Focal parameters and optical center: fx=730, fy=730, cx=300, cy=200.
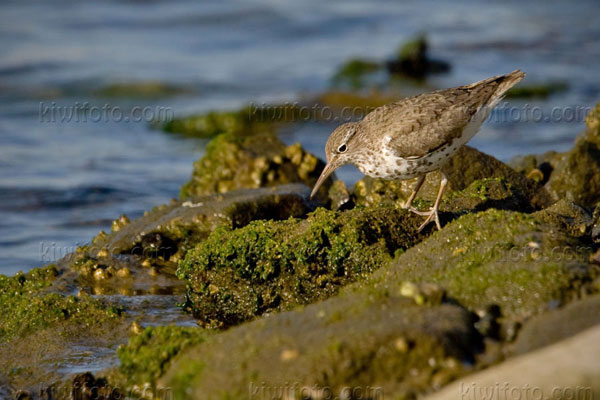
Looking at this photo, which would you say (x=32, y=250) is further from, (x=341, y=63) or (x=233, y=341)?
(x=341, y=63)

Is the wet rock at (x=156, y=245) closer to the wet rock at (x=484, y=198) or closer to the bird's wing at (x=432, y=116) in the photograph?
the bird's wing at (x=432, y=116)

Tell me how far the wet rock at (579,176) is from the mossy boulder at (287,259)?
3.12 meters

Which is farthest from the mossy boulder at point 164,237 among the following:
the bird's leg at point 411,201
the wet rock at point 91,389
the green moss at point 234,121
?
the green moss at point 234,121

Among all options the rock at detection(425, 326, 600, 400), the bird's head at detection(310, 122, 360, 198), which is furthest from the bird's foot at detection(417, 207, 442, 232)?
the rock at detection(425, 326, 600, 400)

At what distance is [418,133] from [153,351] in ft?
10.1

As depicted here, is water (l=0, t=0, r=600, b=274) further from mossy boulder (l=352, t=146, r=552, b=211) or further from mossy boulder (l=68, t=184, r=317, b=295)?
mossy boulder (l=352, t=146, r=552, b=211)

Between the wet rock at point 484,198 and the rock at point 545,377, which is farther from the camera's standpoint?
the wet rock at point 484,198

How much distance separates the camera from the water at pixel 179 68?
454 inches

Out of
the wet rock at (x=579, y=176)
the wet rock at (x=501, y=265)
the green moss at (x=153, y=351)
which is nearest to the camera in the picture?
the wet rock at (x=501, y=265)

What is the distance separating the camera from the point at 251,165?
9719 millimetres

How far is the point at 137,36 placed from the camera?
2092 centimetres

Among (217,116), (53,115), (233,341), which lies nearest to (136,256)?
(233,341)

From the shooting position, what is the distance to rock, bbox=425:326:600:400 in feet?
12.1

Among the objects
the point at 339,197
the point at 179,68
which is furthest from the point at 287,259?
the point at 179,68
